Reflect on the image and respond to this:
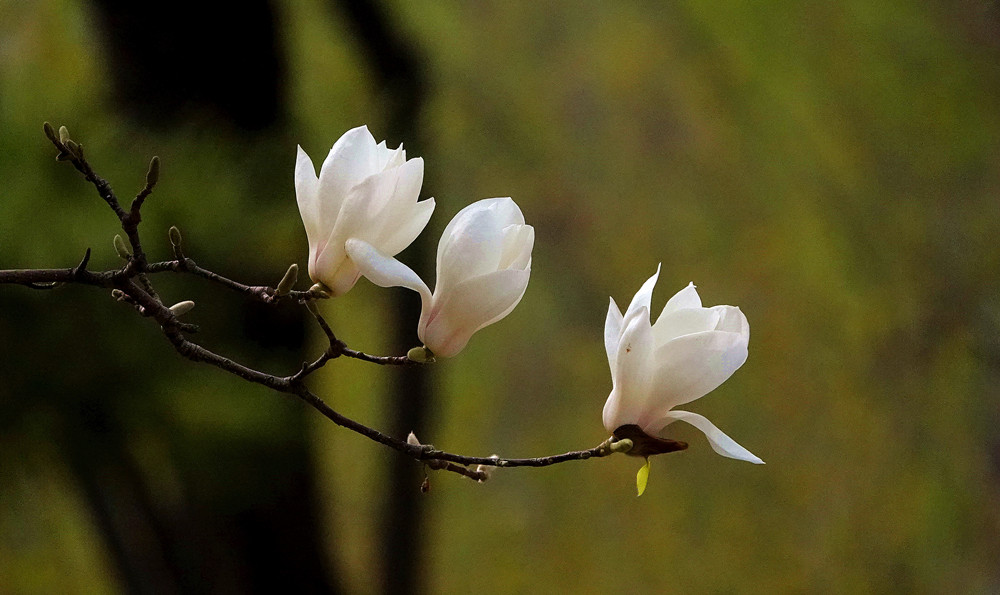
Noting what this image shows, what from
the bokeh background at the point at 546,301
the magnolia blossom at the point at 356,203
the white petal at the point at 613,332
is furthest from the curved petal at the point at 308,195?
the bokeh background at the point at 546,301

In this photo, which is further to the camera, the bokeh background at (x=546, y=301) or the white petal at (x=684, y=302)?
the bokeh background at (x=546, y=301)

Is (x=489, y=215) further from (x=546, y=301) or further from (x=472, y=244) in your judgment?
(x=546, y=301)

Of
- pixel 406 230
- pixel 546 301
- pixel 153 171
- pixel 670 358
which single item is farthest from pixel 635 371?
pixel 546 301

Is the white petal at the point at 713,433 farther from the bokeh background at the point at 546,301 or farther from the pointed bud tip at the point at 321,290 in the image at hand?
the bokeh background at the point at 546,301

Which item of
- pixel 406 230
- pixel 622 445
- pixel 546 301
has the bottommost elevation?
pixel 622 445

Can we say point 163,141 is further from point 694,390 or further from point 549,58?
point 694,390

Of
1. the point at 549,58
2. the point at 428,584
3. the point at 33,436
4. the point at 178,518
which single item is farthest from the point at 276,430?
the point at 549,58

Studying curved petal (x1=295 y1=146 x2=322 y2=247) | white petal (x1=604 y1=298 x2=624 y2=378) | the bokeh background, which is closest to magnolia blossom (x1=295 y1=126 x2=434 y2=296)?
curved petal (x1=295 y1=146 x2=322 y2=247)
